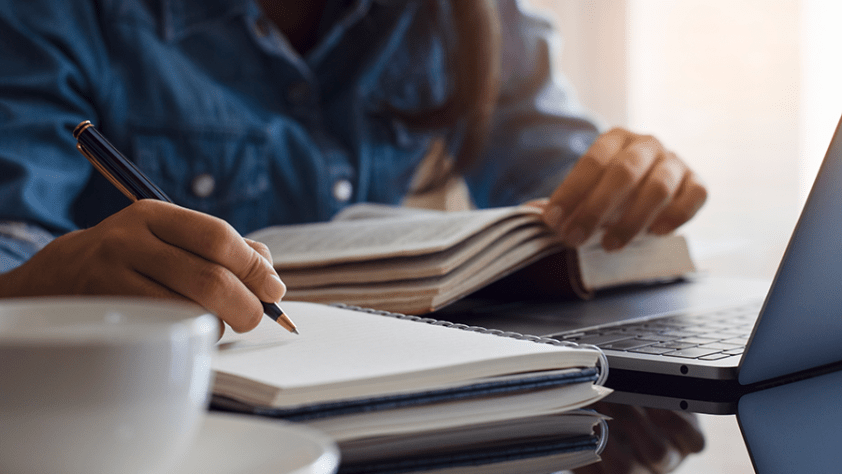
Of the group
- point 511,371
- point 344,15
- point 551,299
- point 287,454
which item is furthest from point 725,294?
point 344,15

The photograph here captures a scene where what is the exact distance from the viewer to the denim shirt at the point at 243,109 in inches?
28.2

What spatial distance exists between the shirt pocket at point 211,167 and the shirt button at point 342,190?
93mm

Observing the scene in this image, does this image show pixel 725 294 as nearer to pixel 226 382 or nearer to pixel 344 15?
pixel 226 382

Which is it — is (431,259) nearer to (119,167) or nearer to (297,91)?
(119,167)

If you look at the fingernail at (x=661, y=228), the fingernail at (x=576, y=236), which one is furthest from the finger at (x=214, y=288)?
the fingernail at (x=661, y=228)

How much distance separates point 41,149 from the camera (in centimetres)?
71

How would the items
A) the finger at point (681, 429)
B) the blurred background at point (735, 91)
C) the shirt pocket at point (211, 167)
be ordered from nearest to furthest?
the finger at point (681, 429), the shirt pocket at point (211, 167), the blurred background at point (735, 91)

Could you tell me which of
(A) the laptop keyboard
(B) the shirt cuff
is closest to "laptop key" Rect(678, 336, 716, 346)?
(A) the laptop keyboard

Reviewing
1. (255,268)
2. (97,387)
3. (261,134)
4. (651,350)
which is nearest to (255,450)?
(97,387)

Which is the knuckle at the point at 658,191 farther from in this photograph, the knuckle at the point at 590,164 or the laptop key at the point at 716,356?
the laptop key at the point at 716,356

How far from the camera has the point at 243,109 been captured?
90 cm

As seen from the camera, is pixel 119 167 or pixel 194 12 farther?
pixel 194 12

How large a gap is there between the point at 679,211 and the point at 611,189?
0.37ft

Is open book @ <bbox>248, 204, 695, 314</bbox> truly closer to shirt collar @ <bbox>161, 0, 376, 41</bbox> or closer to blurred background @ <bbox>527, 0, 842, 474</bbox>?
shirt collar @ <bbox>161, 0, 376, 41</bbox>
